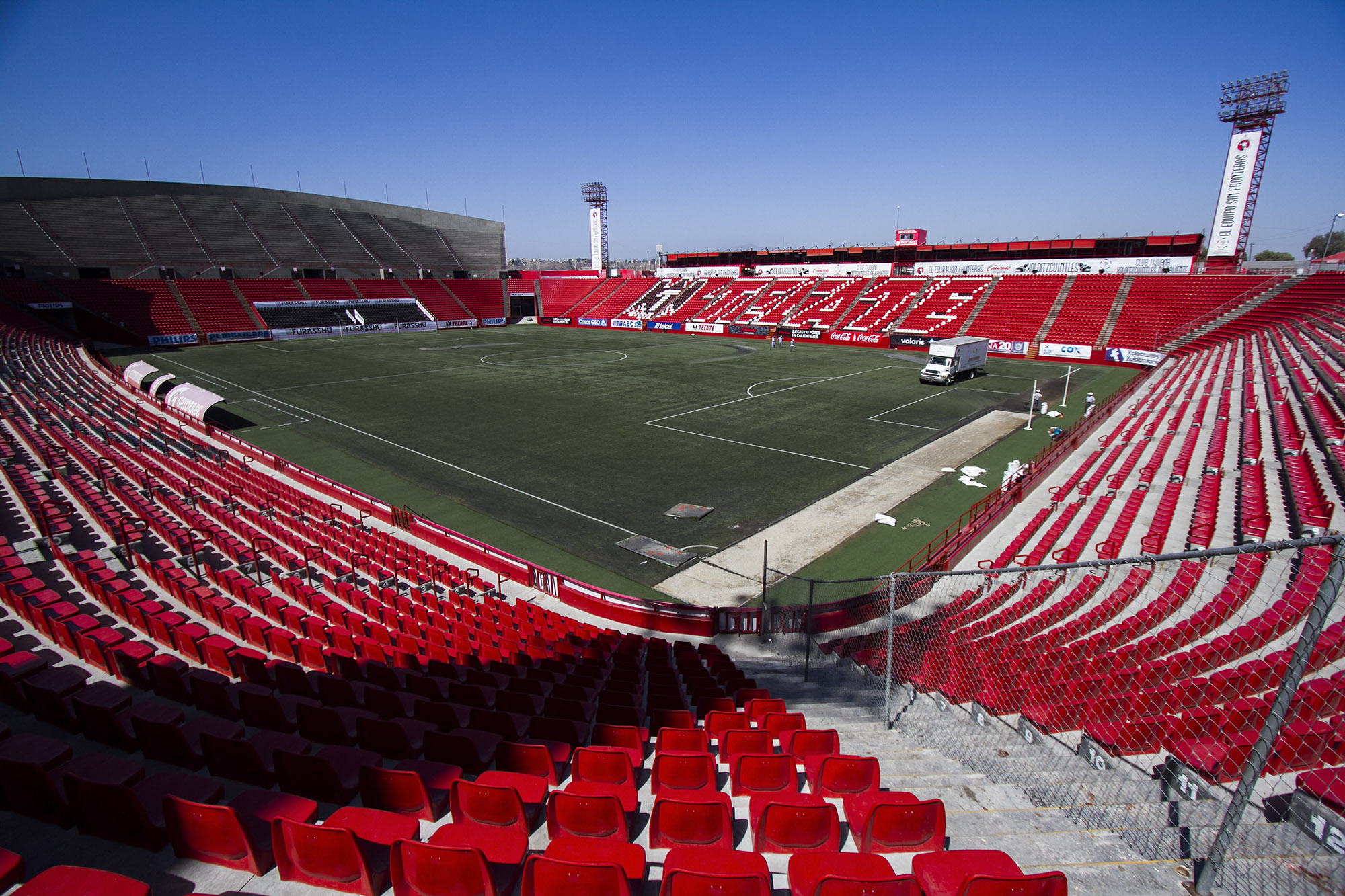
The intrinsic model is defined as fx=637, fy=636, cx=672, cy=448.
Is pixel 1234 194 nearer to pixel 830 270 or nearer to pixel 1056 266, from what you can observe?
pixel 1056 266

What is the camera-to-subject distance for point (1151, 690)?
721 centimetres

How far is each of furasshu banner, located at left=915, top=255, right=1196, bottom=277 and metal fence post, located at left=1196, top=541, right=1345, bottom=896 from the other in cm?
7093

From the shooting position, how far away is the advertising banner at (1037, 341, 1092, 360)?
53250mm

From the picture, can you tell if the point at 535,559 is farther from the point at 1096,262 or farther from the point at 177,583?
the point at 1096,262

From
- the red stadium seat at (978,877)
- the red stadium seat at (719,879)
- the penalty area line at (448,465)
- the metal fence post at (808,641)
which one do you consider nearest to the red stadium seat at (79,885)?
the red stadium seat at (719,879)

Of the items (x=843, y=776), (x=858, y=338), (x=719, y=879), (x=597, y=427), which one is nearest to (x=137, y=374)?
(x=597, y=427)

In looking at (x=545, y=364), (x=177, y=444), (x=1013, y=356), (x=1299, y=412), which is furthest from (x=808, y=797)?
(x=1013, y=356)

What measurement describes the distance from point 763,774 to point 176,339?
248ft

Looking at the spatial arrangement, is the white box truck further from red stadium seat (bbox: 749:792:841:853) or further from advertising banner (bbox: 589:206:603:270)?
advertising banner (bbox: 589:206:603:270)

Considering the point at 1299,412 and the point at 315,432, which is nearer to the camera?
the point at 1299,412

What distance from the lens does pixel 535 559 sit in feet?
58.0

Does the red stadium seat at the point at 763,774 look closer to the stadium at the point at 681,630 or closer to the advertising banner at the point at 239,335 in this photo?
the stadium at the point at 681,630

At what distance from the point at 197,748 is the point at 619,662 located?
5634 millimetres

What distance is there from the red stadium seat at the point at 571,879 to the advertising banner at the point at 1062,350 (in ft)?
200
